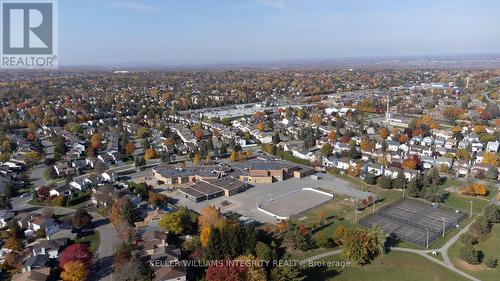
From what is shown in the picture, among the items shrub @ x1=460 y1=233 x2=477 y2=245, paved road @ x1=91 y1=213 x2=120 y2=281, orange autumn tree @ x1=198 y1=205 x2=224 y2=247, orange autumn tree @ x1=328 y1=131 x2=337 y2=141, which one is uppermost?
orange autumn tree @ x1=328 y1=131 x2=337 y2=141

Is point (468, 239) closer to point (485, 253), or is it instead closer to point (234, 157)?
point (485, 253)

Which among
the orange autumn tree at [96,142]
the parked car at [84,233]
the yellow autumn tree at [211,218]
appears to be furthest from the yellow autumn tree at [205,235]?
the orange autumn tree at [96,142]

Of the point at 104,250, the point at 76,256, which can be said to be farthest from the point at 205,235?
the point at 76,256

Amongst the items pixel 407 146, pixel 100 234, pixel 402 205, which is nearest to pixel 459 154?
pixel 407 146

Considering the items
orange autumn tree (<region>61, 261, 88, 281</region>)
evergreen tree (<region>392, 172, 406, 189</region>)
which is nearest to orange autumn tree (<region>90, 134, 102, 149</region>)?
orange autumn tree (<region>61, 261, 88, 281</region>)

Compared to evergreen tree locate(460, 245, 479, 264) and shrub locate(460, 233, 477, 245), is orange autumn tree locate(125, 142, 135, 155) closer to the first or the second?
shrub locate(460, 233, 477, 245)

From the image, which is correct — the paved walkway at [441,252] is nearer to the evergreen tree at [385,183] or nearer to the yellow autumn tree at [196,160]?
the evergreen tree at [385,183]
